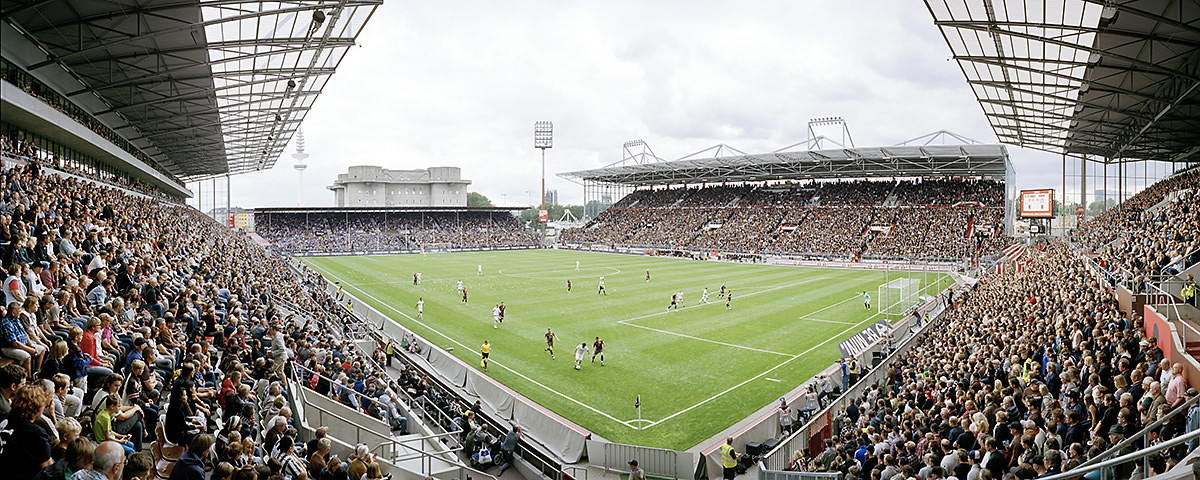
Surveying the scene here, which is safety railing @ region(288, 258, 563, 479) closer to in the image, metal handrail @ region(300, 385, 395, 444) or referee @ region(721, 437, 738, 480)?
referee @ region(721, 437, 738, 480)

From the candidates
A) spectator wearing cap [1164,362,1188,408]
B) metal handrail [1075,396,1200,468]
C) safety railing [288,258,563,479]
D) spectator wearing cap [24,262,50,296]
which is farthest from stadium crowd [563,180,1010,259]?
spectator wearing cap [24,262,50,296]

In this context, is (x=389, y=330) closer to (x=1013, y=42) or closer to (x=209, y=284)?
(x=209, y=284)

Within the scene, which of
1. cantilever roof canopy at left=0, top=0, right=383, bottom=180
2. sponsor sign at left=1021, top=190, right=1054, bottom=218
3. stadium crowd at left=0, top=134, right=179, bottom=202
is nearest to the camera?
cantilever roof canopy at left=0, top=0, right=383, bottom=180

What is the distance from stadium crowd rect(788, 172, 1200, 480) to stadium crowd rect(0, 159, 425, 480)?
8232mm

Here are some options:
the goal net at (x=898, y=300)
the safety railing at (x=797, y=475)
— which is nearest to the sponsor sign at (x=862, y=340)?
the goal net at (x=898, y=300)

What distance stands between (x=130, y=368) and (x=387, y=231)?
8888 centimetres

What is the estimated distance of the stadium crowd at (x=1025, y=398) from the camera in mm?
7957

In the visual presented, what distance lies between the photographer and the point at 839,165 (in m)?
68.9

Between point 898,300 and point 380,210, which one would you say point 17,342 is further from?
point 380,210

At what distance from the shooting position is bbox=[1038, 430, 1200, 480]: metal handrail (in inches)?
203

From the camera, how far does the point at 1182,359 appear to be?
397 inches

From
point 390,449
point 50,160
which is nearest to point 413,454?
point 390,449

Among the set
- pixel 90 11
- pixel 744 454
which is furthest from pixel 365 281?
pixel 744 454

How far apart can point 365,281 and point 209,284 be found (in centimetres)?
3092
